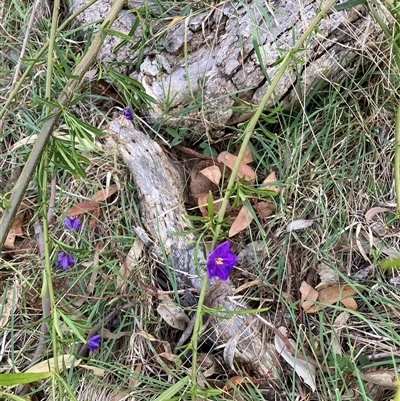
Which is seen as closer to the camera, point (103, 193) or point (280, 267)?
point (280, 267)

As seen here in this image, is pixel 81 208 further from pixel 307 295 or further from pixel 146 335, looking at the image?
pixel 307 295

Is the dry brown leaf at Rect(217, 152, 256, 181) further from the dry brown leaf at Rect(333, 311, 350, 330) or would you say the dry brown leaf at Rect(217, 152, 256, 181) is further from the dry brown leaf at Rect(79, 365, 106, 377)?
the dry brown leaf at Rect(79, 365, 106, 377)

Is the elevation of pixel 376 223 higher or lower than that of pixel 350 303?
higher

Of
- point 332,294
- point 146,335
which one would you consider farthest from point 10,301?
point 332,294

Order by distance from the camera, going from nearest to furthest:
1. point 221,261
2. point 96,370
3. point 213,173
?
point 221,261 < point 96,370 < point 213,173

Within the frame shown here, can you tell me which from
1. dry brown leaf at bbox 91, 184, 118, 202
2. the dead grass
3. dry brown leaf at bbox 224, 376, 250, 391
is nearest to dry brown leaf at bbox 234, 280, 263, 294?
the dead grass

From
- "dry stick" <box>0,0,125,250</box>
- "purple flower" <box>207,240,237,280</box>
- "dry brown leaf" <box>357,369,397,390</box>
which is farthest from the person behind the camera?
"dry brown leaf" <box>357,369,397,390</box>
